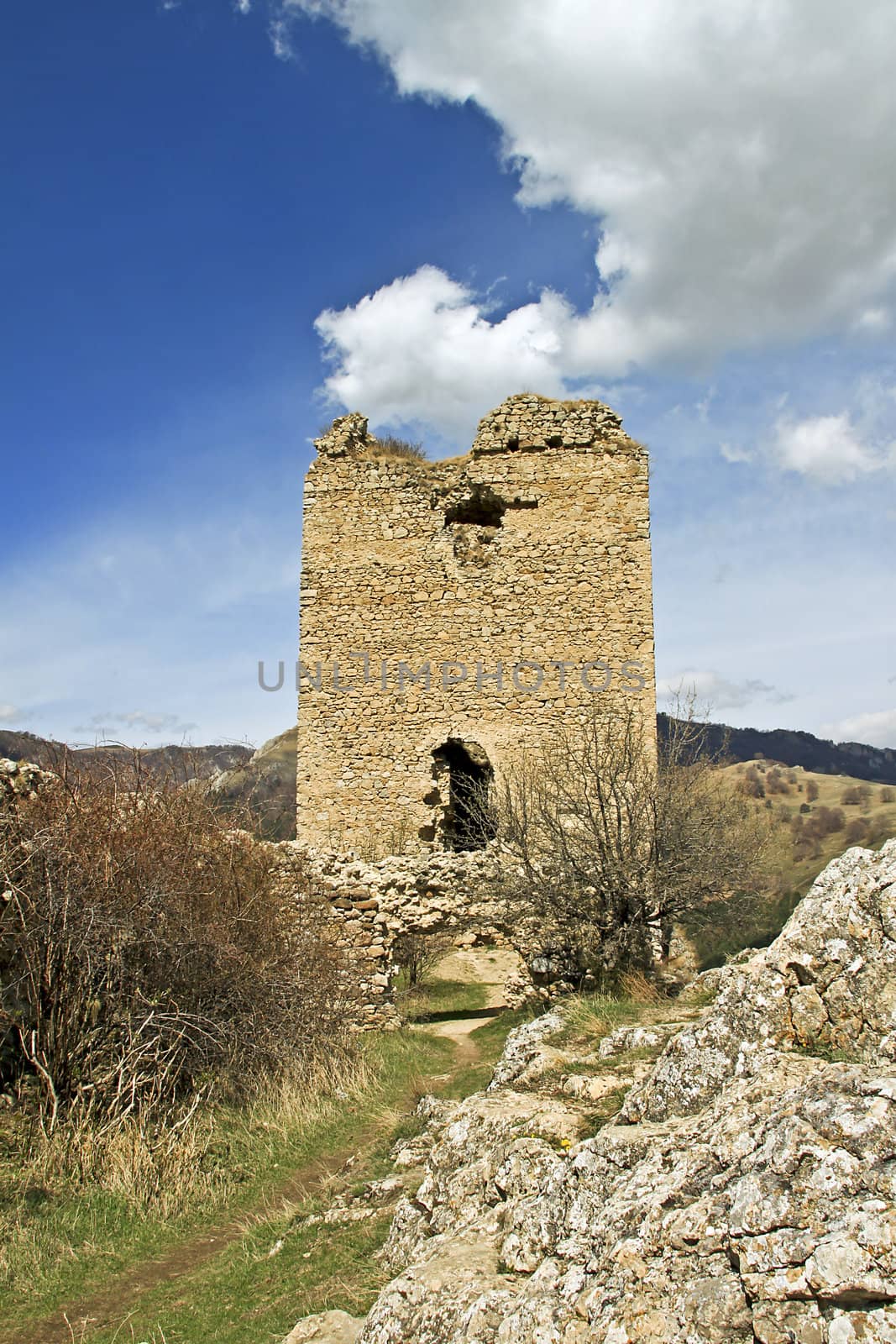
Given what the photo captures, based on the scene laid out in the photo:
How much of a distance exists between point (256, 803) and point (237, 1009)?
2549 millimetres

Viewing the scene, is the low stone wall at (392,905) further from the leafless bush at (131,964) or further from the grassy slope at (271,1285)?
the grassy slope at (271,1285)

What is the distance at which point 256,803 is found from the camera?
846 cm

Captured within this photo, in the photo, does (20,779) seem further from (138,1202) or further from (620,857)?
(620,857)

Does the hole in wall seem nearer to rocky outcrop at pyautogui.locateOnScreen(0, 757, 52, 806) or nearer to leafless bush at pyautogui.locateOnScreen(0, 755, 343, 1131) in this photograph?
leafless bush at pyautogui.locateOnScreen(0, 755, 343, 1131)

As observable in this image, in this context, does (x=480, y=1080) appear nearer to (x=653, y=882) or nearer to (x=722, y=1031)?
(x=653, y=882)

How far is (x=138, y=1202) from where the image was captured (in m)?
4.85

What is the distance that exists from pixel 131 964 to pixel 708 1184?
4694 mm

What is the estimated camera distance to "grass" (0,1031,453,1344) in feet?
13.9

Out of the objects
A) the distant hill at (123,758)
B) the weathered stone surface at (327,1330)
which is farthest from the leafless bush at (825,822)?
the weathered stone surface at (327,1330)

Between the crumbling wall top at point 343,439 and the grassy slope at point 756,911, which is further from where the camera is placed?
the crumbling wall top at point 343,439

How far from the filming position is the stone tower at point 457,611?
1245cm

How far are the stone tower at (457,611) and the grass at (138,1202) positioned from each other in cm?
625

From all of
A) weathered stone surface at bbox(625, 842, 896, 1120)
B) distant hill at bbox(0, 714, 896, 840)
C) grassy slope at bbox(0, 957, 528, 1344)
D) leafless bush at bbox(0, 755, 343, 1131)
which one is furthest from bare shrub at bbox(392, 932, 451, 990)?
weathered stone surface at bbox(625, 842, 896, 1120)
